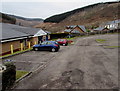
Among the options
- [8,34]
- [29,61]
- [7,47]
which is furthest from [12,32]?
[29,61]

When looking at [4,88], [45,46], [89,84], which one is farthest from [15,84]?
[45,46]

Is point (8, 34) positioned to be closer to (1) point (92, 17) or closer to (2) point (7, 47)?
(2) point (7, 47)

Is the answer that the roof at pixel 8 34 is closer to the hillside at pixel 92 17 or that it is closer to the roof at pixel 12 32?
the roof at pixel 12 32

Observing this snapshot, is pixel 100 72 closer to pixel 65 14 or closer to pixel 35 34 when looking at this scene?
pixel 35 34

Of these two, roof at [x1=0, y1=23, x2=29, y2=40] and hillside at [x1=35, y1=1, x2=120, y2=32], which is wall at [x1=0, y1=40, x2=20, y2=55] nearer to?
roof at [x1=0, y1=23, x2=29, y2=40]

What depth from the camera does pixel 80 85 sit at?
6.55 metres

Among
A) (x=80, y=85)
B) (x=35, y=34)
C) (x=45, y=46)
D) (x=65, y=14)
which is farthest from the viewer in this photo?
(x=65, y=14)

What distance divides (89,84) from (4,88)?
451 cm

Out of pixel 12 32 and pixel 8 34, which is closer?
pixel 8 34

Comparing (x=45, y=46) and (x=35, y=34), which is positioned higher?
(x=35, y=34)

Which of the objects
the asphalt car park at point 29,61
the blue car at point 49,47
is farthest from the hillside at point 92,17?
the asphalt car park at point 29,61

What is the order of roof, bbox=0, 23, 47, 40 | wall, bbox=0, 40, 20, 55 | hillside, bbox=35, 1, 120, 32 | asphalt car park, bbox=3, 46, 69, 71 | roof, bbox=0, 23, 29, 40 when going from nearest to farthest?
asphalt car park, bbox=3, 46, 69, 71 < wall, bbox=0, 40, 20, 55 < roof, bbox=0, 23, 29, 40 < roof, bbox=0, 23, 47, 40 < hillside, bbox=35, 1, 120, 32

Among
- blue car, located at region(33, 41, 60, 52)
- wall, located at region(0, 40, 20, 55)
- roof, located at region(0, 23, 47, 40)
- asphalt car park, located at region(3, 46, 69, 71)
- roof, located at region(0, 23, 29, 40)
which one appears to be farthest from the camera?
roof, located at region(0, 23, 47, 40)

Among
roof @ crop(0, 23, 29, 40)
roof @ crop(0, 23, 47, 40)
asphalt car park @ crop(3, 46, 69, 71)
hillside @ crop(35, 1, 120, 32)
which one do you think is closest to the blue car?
asphalt car park @ crop(3, 46, 69, 71)
